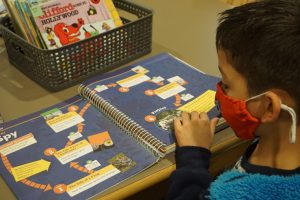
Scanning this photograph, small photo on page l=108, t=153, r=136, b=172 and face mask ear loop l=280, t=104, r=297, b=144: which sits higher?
face mask ear loop l=280, t=104, r=297, b=144

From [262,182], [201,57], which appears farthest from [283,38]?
[201,57]

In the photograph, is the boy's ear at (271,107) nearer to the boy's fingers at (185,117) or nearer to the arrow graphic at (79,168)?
the boy's fingers at (185,117)

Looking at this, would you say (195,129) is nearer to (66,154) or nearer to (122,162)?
(122,162)

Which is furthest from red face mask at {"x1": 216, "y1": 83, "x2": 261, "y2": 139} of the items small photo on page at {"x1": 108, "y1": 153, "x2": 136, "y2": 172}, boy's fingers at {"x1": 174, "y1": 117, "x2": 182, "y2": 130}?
small photo on page at {"x1": 108, "y1": 153, "x2": 136, "y2": 172}

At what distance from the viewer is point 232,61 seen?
83 cm

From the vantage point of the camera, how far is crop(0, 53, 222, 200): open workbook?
0.81m

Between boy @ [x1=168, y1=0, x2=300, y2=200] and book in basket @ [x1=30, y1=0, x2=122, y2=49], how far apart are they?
419 millimetres

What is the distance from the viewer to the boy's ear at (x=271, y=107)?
0.77 m

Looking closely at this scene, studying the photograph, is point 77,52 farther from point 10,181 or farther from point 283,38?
point 283,38

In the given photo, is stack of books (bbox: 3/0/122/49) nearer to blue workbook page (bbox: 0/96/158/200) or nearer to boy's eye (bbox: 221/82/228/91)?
blue workbook page (bbox: 0/96/158/200)

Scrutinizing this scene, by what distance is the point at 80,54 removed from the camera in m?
1.09

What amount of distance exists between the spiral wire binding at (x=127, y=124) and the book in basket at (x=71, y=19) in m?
0.16

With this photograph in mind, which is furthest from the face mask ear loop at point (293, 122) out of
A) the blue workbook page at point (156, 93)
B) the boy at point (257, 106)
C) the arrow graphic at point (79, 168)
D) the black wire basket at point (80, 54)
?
the black wire basket at point (80, 54)

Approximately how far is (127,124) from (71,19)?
370mm
